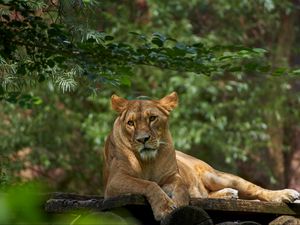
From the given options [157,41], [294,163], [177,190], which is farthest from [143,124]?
[294,163]

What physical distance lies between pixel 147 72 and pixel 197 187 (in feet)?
24.9

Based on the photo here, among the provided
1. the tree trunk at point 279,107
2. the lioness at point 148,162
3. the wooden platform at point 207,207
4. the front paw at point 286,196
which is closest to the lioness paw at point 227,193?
the lioness at point 148,162

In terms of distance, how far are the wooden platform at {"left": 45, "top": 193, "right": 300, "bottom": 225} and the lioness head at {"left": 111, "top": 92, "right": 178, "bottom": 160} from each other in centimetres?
43

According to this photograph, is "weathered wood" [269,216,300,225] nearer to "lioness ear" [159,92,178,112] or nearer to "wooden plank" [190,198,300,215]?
"wooden plank" [190,198,300,215]

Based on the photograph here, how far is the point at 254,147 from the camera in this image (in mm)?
12703

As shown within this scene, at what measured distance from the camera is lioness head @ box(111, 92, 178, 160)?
418cm

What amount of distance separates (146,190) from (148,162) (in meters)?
0.40

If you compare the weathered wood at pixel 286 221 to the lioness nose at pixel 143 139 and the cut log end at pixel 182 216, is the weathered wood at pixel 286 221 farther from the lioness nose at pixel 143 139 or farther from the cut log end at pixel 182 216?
the lioness nose at pixel 143 139

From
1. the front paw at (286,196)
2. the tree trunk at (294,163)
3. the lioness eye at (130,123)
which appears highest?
the lioness eye at (130,123)

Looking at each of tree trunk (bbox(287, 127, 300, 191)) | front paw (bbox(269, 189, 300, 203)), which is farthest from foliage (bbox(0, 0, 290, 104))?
tree trunk (bbox(287, 127, 300, 191))

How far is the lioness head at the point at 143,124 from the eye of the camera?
13.7ft

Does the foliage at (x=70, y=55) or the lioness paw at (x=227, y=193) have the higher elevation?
the foliage at (x=70, y=55)

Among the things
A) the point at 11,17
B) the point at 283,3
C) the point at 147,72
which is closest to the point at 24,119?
the point at 147,72

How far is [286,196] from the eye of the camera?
13.6 ft
